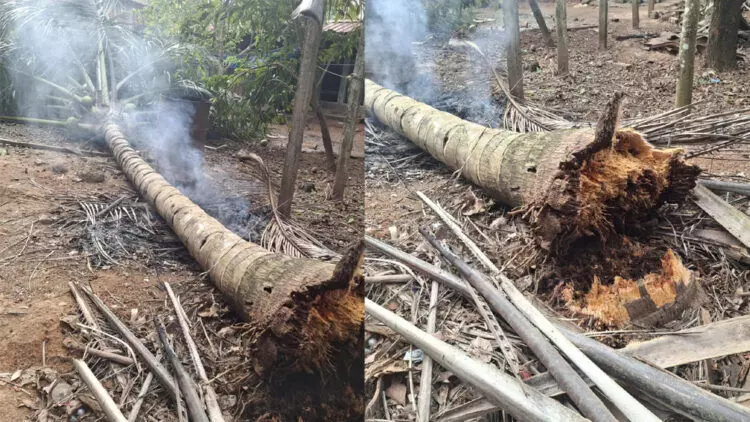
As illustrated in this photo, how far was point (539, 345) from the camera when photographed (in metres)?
1.11

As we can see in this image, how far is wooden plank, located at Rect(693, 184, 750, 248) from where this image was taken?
136 cm

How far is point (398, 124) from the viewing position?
1.43 m

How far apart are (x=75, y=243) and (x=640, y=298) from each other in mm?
1444

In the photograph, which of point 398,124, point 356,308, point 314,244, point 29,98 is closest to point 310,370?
point 356,308

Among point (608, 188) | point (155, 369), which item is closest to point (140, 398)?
point (155, 369)

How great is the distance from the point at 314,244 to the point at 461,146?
594 mm

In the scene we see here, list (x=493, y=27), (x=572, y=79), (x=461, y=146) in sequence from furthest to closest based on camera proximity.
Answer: (x=461, y=146)
(x=572, y=79)
(x=493, y=27)

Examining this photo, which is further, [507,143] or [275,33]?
[507,143]

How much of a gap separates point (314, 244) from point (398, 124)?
A: 41cm

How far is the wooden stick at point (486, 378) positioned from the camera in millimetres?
980

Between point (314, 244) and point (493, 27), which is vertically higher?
point (493, 27)

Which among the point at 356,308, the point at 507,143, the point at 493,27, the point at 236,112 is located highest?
the point at 493,27

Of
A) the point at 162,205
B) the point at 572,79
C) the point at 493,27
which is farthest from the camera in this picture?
the point at 162,205

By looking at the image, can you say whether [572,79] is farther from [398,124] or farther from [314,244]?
[314,244]
